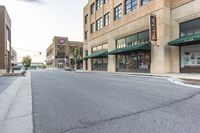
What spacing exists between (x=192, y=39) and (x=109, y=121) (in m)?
17.4

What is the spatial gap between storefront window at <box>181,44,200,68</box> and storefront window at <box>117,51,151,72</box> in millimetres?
4758

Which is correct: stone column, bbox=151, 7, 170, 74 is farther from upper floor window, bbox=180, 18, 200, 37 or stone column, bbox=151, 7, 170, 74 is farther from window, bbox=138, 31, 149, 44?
window, bbox=138, 31, 149, 44

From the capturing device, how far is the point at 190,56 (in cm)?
2266

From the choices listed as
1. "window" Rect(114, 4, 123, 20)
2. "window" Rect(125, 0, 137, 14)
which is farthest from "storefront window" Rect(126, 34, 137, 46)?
"window" Rect(114, 4, 123, 20)

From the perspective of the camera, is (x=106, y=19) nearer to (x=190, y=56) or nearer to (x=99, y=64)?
(x=99, y=64)

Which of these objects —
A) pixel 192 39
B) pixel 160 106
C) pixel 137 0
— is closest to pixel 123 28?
pixel 137 0

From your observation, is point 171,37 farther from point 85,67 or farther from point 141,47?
point 85,67

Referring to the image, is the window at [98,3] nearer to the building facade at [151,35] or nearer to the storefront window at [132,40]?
the building facade at [151,35]

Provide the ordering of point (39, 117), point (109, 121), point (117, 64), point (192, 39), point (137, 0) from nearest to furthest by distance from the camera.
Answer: point (109, 121) < point (39, 117) < point (192, 39) < point (137, 0) < point (117, 64)

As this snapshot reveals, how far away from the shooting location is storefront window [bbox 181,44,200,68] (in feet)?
71.9

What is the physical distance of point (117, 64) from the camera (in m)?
35.5

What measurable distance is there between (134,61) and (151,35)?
678 cm

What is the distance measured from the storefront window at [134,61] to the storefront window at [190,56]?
15.6 feet

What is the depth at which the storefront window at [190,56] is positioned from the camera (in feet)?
71.9
